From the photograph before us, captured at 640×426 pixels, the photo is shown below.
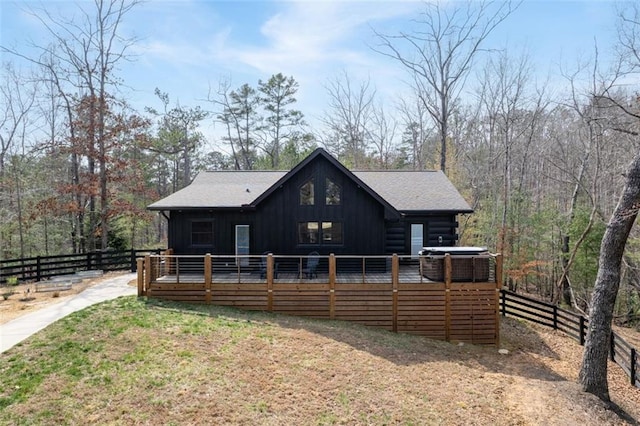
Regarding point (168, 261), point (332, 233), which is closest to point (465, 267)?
point (332, 233)

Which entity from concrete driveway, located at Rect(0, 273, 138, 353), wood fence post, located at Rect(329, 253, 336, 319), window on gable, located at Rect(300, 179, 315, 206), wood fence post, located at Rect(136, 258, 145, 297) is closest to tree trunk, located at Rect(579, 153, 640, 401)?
wood fence post, located at Rect(329, 253, 336, 319)

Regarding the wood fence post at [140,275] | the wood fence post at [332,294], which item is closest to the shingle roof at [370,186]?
the wood fence post at [140,275]

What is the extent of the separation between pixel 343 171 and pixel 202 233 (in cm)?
593

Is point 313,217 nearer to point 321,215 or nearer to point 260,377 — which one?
point 321,215

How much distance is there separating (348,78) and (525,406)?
27557mm

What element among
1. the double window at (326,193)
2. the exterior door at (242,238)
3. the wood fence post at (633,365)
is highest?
the double window at (326,193)

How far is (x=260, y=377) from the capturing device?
22.7ft

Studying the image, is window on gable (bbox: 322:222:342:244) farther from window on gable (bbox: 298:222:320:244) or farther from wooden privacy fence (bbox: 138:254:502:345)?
wooden privacy fence (bbox: 138:254:502:345)

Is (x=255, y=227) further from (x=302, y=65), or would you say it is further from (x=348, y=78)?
(x=348, y=78)

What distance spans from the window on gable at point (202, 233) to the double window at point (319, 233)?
3549 mm

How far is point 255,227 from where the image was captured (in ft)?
44.7

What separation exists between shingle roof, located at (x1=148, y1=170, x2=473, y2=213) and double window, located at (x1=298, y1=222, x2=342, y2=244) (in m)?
2.34

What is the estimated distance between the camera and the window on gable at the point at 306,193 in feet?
44.4

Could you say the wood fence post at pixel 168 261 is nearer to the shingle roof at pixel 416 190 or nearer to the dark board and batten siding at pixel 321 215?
the dark board and batten siding at pixel 321 215
